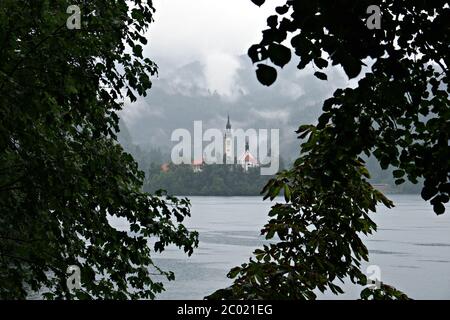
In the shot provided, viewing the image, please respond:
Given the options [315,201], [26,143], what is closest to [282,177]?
[315,201]

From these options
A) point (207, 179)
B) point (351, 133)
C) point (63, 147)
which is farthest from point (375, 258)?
point (207, 179)

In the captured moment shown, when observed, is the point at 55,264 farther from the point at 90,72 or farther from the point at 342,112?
the point at 342,112

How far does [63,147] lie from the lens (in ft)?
21.4

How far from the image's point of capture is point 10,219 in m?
6.84

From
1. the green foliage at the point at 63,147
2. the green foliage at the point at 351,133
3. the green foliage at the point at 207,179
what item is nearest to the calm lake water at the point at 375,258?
the green foliage at the point at 63,147

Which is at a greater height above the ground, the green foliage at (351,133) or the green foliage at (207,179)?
the green foliage at (207,179)

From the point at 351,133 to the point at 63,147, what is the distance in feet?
10.8

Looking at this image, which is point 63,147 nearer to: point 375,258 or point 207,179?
point 375,258

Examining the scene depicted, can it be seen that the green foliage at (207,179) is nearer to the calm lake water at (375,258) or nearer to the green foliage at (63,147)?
the calm lake water at (375,258)

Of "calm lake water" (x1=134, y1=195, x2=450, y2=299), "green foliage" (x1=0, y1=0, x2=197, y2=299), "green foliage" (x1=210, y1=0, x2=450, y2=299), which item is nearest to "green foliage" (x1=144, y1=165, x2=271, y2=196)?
"calm lake water" (x1=134, y1=195, x2=450, y2=299)

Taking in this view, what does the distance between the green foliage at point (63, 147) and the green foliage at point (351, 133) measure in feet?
7.42

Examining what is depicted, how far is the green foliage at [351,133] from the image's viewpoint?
10.4ft

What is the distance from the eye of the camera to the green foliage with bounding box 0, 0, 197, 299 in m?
5.73

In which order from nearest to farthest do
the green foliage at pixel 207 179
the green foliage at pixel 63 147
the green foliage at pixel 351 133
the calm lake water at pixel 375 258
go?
the green foliage at pixel 351 133 < the green foliage at pixel 63 147 < the calm lake water at pixel 375 258 < the green foliage at pixel 207 179
